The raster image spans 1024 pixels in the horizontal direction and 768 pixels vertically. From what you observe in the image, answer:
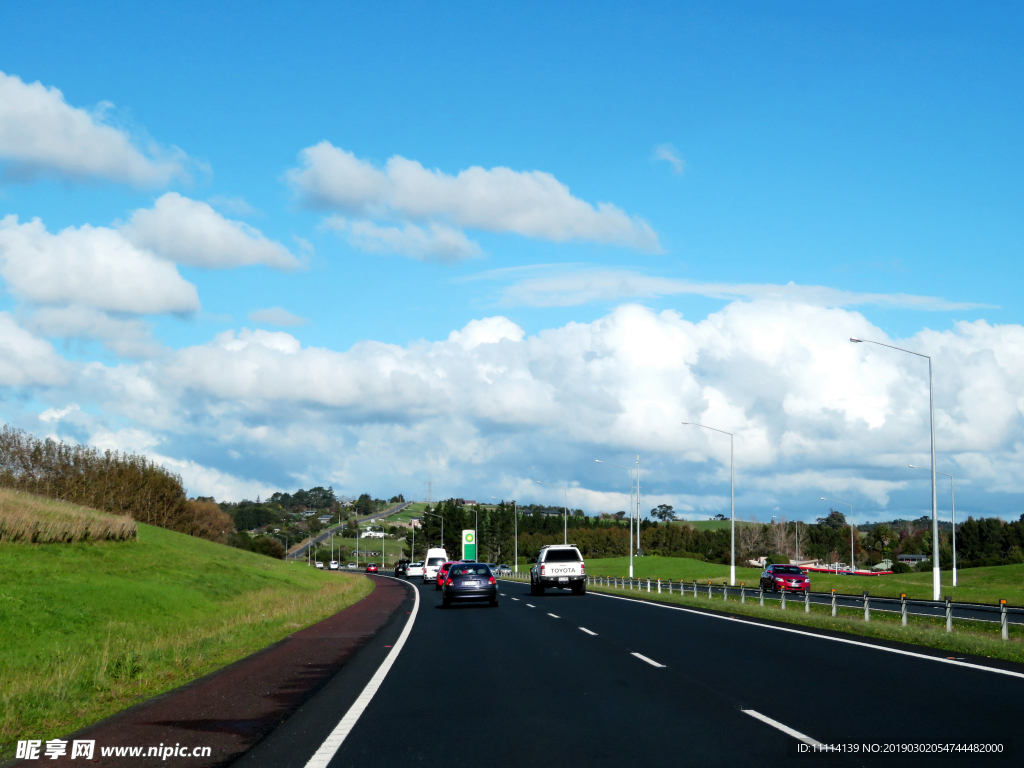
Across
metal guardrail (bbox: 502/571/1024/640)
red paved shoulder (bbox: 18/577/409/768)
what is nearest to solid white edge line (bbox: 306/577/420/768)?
red paved shoulder (bbox: 18/577/409/768)

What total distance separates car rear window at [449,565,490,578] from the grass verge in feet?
25.9

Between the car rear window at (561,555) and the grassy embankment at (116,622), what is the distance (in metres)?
11.2

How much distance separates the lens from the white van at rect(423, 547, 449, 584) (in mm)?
74231

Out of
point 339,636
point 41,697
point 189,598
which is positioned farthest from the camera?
point 189,598

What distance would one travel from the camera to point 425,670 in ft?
49.5

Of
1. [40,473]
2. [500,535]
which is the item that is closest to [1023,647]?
[40,473]

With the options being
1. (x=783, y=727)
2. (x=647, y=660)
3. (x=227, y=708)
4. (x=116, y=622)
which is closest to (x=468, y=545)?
(x=116, y=622)

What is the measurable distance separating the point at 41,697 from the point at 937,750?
1047cm

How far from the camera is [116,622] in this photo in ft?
99.3

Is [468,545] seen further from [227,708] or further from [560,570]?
[227,708]

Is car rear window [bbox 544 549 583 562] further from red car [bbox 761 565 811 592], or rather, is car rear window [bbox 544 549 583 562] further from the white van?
the white van

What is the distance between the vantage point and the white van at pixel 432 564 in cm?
7423

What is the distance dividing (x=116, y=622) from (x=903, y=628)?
23.2 m

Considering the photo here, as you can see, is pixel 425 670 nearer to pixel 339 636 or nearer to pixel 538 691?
pixel 538 691
